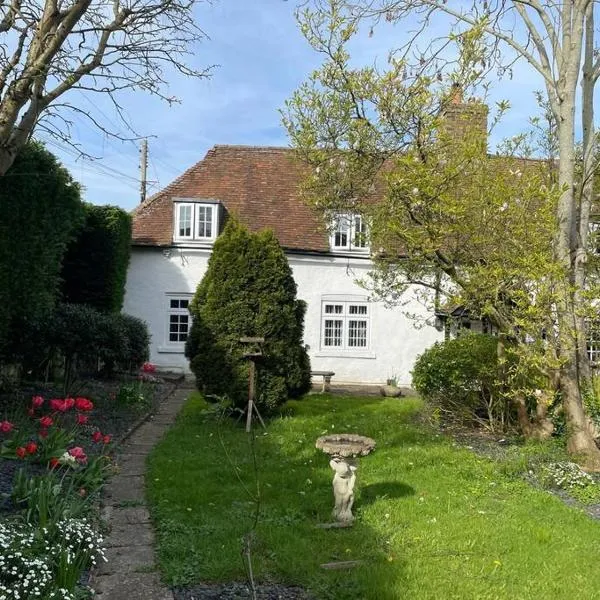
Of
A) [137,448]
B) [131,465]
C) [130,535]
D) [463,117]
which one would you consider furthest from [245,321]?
[130,535]

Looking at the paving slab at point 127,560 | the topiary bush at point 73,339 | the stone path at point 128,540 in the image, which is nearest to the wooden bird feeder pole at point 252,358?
the stone path at point 128,540

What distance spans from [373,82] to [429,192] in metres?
1.61

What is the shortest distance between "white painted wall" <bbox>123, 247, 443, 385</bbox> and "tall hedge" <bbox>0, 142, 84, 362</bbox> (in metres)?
7.63

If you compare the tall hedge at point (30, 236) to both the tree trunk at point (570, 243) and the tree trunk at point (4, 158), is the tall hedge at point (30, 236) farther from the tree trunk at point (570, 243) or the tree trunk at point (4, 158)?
the tree trunk at point (570, 243)

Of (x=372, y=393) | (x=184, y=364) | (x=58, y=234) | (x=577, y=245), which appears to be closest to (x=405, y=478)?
(x=577, y=245)

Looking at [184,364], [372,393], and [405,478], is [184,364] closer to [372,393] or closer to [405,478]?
[372,393]

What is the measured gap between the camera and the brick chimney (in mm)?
8227

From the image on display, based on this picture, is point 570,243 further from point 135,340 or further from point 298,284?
point 298,284

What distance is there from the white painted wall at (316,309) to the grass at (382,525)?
423 inches

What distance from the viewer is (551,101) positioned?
27.7 feet

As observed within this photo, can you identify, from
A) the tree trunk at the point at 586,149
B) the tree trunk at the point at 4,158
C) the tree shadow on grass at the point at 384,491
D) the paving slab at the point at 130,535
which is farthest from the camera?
the tree trunk at the point at 586,149

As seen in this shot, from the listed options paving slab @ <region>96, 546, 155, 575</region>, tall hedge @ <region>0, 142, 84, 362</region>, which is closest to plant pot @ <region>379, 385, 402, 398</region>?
tall hedge @ <region>0, 142, 84, 362</region>

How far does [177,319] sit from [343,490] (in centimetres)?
1485

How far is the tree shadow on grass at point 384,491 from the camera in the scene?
6.17m
